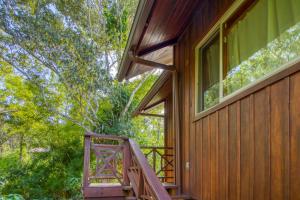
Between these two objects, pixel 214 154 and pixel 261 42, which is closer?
pixel 261 42

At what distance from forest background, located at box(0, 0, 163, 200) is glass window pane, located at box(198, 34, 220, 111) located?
6979 millimetres

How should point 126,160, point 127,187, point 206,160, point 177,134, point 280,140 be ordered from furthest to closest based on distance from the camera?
point 126,160 → point 177,134 → point 127,187 → point 206,160 → point 280,140

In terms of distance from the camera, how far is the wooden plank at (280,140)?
177 cm

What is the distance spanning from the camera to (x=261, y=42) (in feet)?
7.38

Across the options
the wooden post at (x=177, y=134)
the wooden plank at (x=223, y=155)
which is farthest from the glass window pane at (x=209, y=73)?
the wooden post at (x=177, y=134)

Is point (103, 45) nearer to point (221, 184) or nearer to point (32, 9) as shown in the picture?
point (32, 9)

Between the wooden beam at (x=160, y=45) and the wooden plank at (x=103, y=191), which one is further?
the wooden beam at (x=160, y=45)

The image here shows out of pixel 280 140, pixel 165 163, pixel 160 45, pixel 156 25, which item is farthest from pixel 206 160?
pixel 165 163

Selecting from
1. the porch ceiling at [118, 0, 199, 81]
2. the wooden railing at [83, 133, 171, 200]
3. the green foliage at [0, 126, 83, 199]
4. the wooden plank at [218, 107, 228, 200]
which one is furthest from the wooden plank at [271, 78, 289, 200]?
the green foliage at [0, 126, 83, 199]

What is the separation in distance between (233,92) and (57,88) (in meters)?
10.3

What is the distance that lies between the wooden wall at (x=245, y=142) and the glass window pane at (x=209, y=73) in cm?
18

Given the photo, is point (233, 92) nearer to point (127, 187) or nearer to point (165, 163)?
point (127, 187)

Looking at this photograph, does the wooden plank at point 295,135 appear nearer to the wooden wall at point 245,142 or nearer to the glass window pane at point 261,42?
the wooden wall at point 245,142

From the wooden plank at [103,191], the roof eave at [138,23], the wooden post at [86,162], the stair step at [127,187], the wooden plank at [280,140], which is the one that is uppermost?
the roof eave at [138,23]
